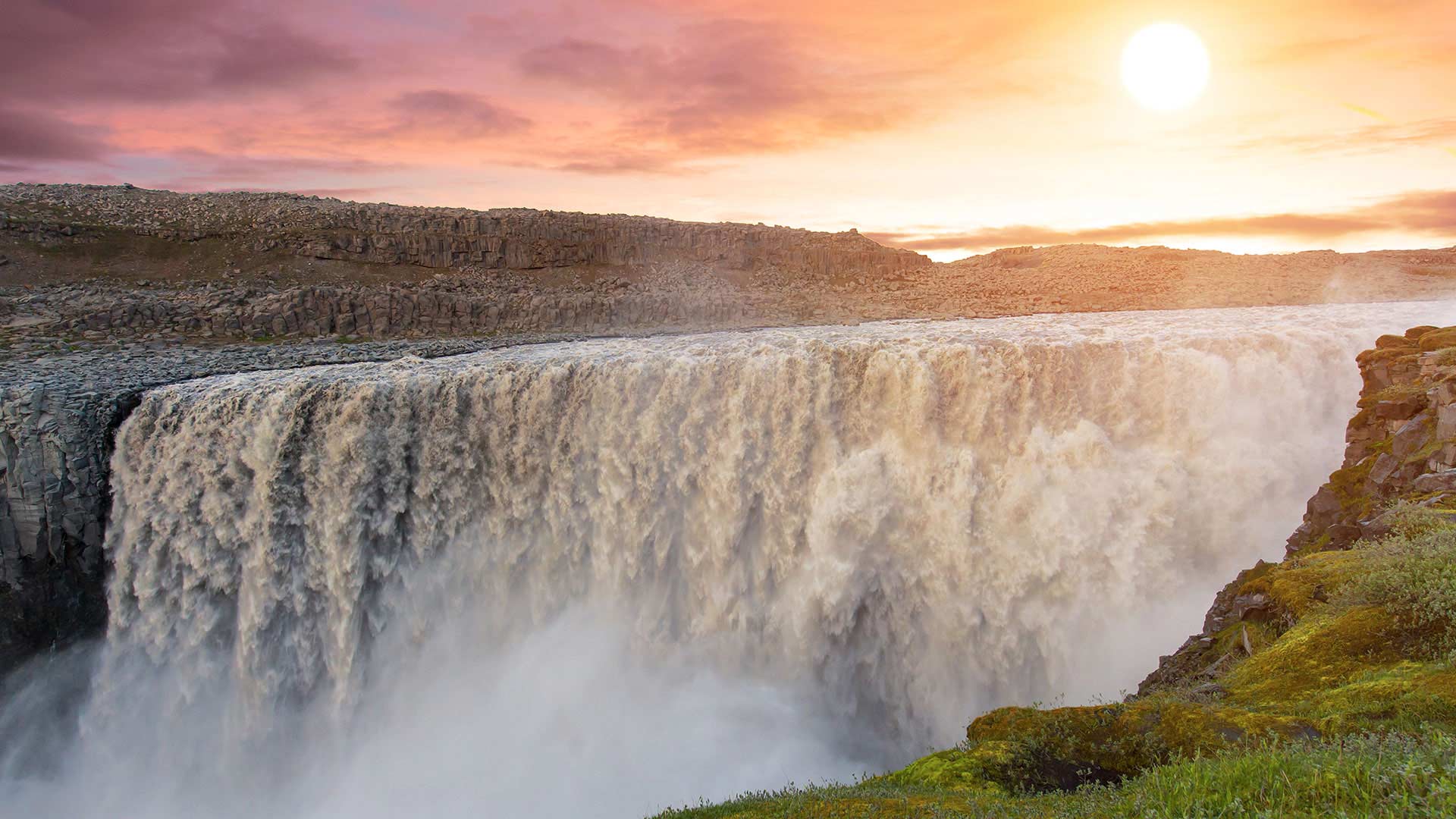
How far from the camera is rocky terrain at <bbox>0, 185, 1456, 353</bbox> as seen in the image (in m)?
40.2

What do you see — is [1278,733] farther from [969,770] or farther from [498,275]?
[498,275]

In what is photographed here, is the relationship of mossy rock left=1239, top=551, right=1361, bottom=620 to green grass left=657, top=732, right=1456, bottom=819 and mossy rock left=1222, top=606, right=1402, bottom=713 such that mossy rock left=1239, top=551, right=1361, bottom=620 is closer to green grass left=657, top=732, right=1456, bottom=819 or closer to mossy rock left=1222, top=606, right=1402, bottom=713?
mossy rock left=1222, top=606, right=1402, bottom=713

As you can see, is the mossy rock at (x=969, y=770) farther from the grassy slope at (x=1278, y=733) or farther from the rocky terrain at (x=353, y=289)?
the rocky terrain at (x=353, y=289)

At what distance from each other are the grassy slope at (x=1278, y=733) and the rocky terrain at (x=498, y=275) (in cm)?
3830

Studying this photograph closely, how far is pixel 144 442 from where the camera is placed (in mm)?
18969

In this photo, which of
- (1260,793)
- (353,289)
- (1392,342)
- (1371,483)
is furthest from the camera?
(353,289)

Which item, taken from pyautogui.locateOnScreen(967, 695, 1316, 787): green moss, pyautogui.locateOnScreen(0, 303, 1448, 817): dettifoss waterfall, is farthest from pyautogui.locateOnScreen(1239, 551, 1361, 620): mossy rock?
pyautogui.locateOnScreen(0, 303, 1448, 817): dettifoss waterfall

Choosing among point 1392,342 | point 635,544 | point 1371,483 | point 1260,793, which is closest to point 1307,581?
point 1371,483

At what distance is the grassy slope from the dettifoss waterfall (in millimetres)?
5462

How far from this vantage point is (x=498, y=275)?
191 feet

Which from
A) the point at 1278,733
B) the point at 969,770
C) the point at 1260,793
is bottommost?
the point at 969,770

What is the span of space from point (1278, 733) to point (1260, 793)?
2.31m

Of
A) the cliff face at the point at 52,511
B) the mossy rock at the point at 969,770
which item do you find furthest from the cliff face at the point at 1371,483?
the cliff face at the point at 52,511

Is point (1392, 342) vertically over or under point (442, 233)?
under
